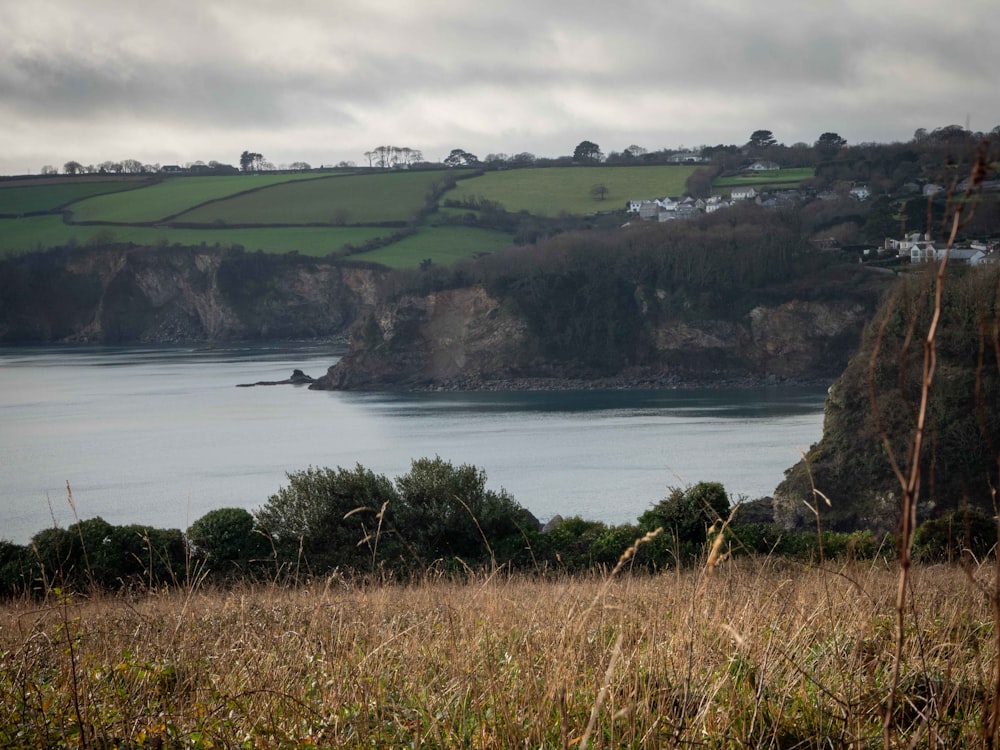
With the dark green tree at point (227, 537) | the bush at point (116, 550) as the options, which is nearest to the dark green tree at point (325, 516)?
the dark green tree at point (227, 537)

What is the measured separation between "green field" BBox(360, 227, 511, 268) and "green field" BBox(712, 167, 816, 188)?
97.0ft

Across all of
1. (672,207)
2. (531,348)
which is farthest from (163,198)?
(531,348)

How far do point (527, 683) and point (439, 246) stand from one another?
102911mm

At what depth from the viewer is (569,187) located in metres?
126

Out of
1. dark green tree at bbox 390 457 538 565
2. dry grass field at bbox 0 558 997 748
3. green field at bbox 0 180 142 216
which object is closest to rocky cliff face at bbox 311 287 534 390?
green field at bbox 0 180 142 216

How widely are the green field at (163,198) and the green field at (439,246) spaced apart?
82.8 ft

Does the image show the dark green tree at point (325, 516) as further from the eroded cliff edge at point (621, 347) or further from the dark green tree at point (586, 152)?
the dark green tree at point (586, 152)

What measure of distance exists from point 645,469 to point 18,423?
42107mm

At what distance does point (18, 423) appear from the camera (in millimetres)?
65125

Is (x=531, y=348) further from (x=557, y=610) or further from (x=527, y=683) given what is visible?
(x=527, y=683)

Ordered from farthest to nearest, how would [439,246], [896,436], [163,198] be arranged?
[163,198]
[439,246]
[896,436]

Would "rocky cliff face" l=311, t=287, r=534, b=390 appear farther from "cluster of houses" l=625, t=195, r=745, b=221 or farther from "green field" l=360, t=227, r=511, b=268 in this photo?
"cluster of houses" l=625, t=195, r=745, b=221

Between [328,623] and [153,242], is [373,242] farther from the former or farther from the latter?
[328,623]

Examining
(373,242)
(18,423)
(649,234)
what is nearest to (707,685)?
(18,423)
